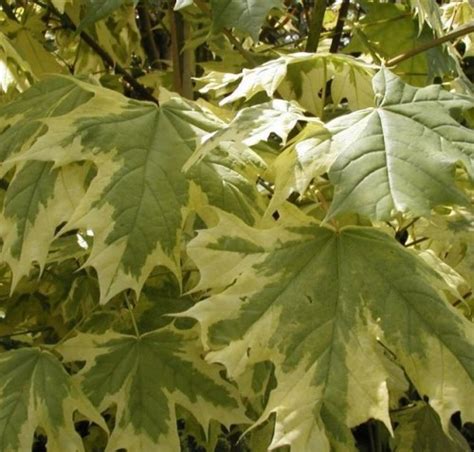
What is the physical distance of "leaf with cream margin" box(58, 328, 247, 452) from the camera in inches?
39.8

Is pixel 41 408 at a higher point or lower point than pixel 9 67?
lower

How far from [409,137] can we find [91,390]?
1.60 ft

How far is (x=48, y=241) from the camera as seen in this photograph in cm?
95

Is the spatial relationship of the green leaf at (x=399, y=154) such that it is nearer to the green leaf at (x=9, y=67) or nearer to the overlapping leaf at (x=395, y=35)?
the green leaf at (x=9, y=67)

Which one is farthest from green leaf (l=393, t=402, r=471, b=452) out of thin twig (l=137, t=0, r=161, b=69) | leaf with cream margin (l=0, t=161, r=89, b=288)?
thin twig (l=137, t=0, r=161, b=69)

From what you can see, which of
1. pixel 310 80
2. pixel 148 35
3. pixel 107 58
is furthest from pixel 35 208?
pixel 148 35

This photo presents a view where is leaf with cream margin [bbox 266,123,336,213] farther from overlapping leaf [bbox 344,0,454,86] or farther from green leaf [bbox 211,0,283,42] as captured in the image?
overlapping leaf [bbox 344,0,454,86]

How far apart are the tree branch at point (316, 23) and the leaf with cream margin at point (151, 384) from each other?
504 millimetres

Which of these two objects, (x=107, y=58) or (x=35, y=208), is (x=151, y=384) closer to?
(x=35, y=208)

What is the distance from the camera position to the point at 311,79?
1.27 metres

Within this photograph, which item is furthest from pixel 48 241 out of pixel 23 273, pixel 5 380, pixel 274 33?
pixel 274 33

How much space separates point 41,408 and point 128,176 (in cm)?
29

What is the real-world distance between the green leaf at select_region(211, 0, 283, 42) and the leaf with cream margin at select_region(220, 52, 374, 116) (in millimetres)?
59

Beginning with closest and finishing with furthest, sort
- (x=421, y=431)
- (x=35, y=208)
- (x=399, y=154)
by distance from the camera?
(x=399, y=154) < (x=35, y=208) < (x=421, y=431)
